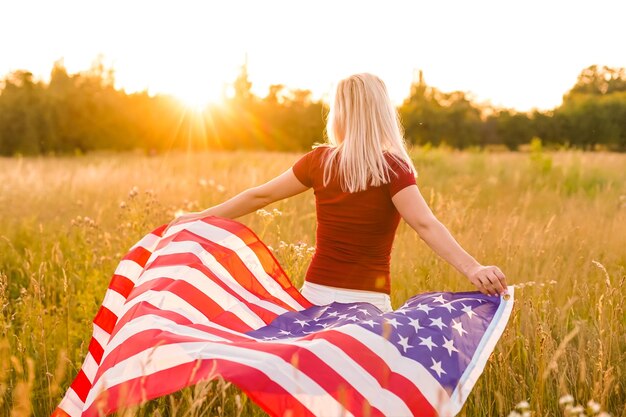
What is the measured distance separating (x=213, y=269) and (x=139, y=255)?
0.51 metres

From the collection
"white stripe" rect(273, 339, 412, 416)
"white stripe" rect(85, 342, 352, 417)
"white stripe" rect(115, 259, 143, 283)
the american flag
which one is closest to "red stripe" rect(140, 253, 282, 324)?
the american flag

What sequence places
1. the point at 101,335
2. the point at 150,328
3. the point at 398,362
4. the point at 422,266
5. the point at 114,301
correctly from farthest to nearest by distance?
1. the point at 422,266
2. the point at 114,301
3. the point at 101,335
4. the point at 150,328
5. the point at 398,362

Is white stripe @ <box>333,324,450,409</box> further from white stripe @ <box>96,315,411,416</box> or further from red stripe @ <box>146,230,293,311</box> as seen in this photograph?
red stripe @ <box>146,230,293,311</box>

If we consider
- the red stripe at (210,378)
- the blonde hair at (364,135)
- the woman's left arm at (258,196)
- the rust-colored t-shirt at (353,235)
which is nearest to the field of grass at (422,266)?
the red stripe at (210,378)

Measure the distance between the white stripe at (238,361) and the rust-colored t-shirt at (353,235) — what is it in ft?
3.42

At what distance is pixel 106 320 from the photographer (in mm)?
3135

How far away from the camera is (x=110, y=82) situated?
34.5 metres

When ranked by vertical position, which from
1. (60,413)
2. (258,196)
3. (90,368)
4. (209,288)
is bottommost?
(60,413)

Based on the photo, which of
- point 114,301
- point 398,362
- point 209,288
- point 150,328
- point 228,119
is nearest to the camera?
point 398,362

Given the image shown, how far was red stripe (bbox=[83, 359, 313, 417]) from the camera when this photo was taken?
82.0 inches

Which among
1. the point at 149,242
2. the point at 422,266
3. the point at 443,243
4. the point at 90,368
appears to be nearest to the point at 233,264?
the point at 149,242

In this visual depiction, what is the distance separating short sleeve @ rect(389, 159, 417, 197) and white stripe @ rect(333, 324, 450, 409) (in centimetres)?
87

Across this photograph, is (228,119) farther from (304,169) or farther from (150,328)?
(150,328)

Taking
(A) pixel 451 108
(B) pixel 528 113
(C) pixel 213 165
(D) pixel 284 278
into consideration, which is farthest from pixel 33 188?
(A) pixel 451 108
